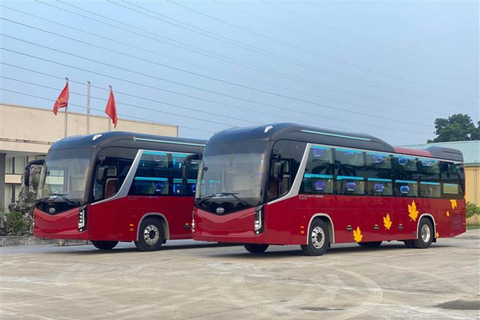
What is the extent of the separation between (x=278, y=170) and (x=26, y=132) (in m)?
37.1

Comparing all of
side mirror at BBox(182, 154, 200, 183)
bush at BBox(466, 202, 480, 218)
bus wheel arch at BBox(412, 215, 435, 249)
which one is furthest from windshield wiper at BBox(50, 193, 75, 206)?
bush at BBox(466, 202, 480, 218)

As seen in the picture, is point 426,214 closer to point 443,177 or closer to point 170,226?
point 443,177

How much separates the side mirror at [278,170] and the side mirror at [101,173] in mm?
4820

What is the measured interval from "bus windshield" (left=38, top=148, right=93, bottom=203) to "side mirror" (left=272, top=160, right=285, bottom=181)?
5.22 m

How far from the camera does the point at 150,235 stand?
21297 mm

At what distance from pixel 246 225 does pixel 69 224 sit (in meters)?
4.99

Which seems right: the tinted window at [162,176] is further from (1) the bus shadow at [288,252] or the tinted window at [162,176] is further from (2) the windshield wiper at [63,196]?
(1) the bus shadow at [288,252]

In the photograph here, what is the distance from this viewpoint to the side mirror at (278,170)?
1792 centimetres

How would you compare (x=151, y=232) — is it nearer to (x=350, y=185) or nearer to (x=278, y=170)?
(x=278, y=170)

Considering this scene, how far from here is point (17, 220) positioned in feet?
99.4

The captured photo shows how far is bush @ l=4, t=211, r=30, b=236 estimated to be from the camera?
3014 centimetres

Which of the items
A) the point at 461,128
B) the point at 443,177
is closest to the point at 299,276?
the point at 443,177

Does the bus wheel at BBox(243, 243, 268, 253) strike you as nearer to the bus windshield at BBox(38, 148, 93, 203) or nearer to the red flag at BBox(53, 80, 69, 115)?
the bus windshield at BBox(38, 148, 93, 203)

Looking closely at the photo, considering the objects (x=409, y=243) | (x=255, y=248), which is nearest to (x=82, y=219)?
(x=255, y=248)
